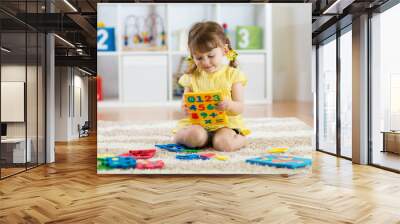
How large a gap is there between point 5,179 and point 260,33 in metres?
3.38

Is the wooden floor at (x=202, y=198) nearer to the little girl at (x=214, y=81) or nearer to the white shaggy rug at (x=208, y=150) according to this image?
the white shaggy rug at (x=208, y=150)

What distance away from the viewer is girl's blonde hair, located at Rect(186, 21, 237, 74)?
172 inches

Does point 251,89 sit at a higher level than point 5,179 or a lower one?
higher

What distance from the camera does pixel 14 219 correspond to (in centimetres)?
302

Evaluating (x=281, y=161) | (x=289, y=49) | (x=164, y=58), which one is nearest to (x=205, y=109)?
(x=164, y=58)

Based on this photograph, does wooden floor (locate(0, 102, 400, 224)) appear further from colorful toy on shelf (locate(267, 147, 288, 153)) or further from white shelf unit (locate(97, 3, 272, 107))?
white shelf unit (locate(97, 3, 272, 107))

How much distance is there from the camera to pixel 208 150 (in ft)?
14.9

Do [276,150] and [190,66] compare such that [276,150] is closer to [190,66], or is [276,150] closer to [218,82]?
[218,82]

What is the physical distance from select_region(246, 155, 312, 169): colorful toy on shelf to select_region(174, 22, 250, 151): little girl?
0.89 ft

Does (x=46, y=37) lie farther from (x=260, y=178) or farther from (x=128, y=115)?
(x=260, y=178)

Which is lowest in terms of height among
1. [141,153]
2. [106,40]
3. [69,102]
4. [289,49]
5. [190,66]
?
[141,153]

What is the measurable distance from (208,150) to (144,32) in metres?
1.47

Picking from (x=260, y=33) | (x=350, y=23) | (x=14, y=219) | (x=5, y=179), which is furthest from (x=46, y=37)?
(x=350, y=23)

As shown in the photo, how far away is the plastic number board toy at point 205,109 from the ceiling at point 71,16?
68.0 inches
